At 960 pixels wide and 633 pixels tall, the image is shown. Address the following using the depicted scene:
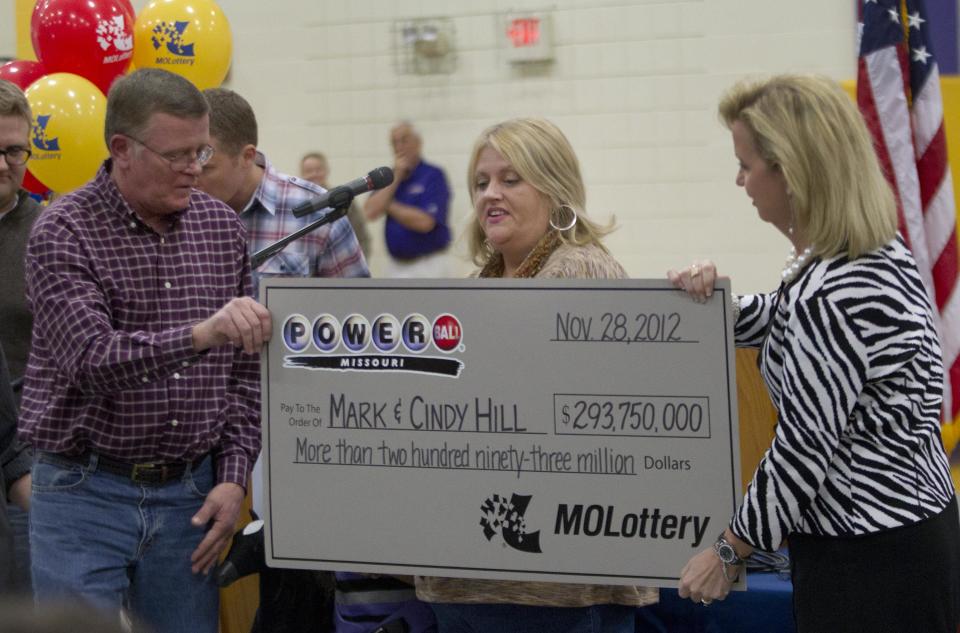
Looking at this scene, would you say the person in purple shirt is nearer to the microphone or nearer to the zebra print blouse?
the microphone

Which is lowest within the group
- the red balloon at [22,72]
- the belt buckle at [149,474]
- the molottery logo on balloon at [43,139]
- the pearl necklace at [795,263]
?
the belt buckle at [149,474]

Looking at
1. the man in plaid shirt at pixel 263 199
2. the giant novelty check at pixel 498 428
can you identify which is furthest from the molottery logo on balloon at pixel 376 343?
the man in plaid shirt at pixel 263 199

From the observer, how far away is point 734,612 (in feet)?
10.3

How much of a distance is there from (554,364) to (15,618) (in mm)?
1497

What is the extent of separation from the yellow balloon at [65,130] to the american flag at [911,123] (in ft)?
9.86

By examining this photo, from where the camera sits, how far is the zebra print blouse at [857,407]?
1.72m

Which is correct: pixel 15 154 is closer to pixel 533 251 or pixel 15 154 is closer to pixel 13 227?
pixel 13 227

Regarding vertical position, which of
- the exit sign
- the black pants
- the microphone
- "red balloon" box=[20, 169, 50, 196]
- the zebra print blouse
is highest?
the exit sign

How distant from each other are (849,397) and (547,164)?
809 mm

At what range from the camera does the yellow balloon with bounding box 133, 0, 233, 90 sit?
5191 mm

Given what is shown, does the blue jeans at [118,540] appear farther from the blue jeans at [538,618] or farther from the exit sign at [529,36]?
the exit sign at [529,36]

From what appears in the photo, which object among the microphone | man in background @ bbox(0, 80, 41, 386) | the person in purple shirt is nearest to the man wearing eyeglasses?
the microphone

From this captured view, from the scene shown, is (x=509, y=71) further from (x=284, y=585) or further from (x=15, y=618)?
(x=15, y=618)

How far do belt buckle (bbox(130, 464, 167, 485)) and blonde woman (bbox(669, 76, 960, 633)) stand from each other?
1094 millimetres
